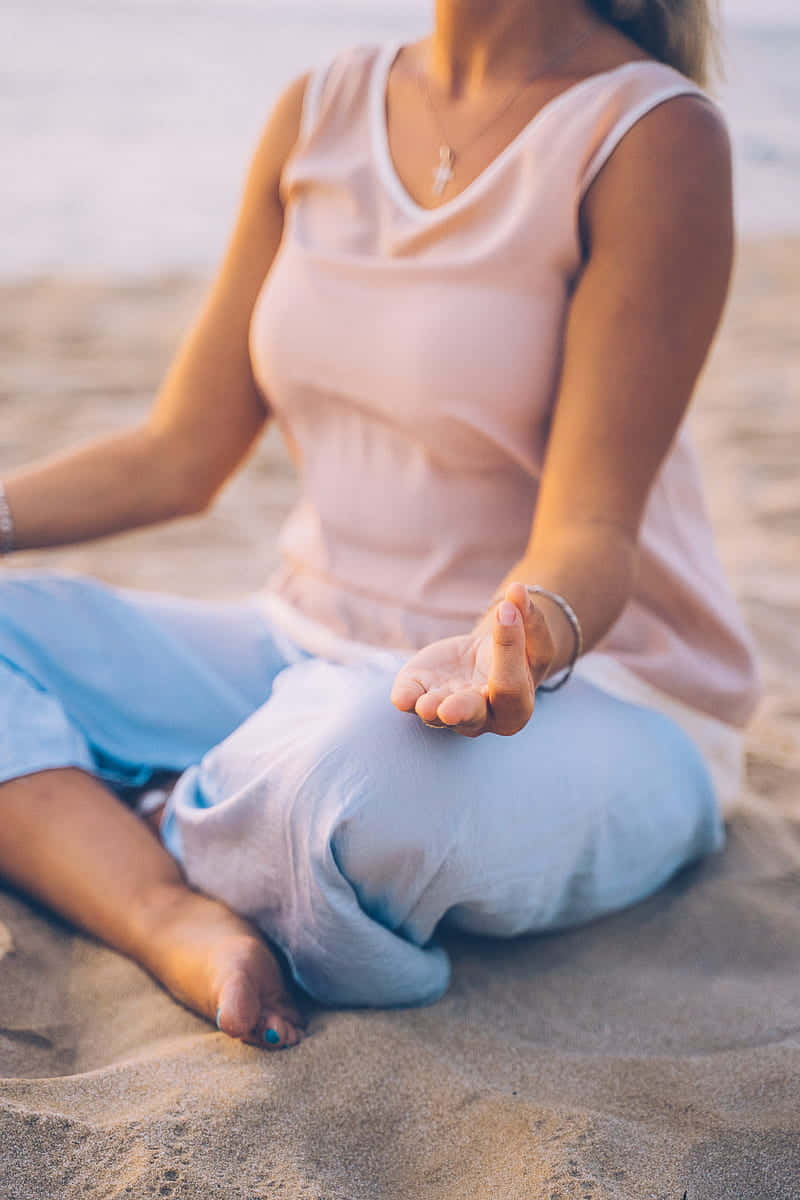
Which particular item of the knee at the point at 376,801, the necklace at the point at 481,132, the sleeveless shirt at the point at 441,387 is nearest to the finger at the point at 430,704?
the knee at the point at 376,801

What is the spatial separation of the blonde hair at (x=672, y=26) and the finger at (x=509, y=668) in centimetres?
84

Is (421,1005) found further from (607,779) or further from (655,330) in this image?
(655,330)

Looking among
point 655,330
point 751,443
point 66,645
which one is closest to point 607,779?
point 655,330

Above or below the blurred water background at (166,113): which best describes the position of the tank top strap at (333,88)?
above

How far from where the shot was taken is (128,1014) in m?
1.15

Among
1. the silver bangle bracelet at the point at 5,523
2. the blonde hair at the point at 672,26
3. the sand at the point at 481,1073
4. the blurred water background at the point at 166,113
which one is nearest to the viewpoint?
the sand at the point at 481,1073

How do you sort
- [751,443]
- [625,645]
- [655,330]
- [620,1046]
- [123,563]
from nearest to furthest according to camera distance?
[620,1046]
[655,330]
[625,645]
[123,563]
[751,443]

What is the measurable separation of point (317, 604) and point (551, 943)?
52 centimetres

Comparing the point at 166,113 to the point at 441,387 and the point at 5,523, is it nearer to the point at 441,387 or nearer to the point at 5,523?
the point at 5,523

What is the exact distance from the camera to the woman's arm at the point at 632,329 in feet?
3.99

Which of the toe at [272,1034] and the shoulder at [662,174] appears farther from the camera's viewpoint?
the shoulder at [662,174]

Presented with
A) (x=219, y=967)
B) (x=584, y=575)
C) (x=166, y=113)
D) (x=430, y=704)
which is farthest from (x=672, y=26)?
(x=166, y=113)

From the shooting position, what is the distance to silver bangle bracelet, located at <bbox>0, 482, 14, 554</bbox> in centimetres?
147

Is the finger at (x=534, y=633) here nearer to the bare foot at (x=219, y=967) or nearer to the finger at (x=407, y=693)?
the finger at (x=407, y=693)
